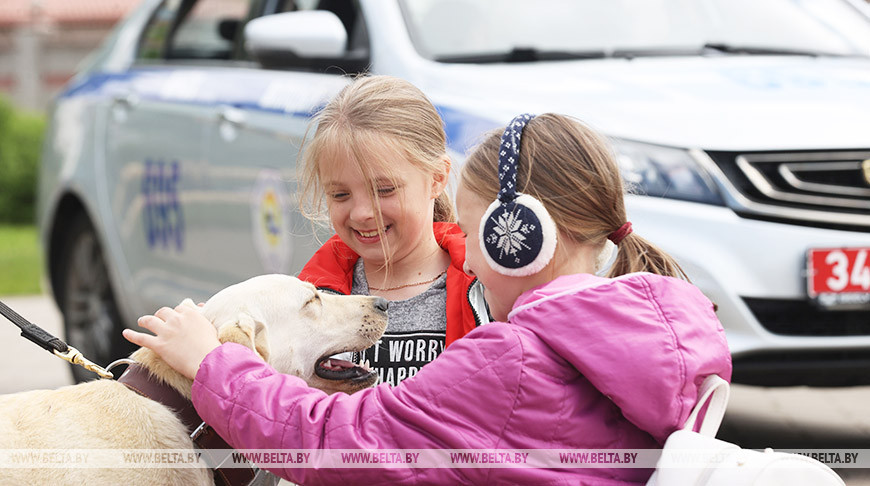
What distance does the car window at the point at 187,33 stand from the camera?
6254 mm

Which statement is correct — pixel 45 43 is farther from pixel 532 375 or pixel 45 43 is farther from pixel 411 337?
pixel 532 375

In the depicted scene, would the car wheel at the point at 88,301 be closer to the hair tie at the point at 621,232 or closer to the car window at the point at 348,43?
the car window at the point at 348,43

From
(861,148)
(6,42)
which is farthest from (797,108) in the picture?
(6,42)

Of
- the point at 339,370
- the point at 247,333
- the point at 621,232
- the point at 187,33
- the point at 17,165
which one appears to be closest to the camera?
the point at 621,232

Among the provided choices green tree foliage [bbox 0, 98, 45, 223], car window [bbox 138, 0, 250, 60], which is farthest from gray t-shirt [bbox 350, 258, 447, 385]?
green tree foliage [bbox 0, 98, 45, 223]

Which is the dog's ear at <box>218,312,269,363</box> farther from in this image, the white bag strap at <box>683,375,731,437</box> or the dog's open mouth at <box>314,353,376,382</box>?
the white bag strap at <box>683,375,731,437</box>

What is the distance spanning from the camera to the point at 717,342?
189cm

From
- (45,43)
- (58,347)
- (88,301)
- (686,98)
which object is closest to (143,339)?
(58,347)

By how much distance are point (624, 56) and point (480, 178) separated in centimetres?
219

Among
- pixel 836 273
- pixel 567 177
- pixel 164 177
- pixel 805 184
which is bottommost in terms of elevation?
pixel 164 177

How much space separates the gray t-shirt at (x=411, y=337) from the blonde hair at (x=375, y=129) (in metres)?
0.22

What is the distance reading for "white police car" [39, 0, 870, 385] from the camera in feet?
11.3

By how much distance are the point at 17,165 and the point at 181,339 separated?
700 inches

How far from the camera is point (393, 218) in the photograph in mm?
2645
